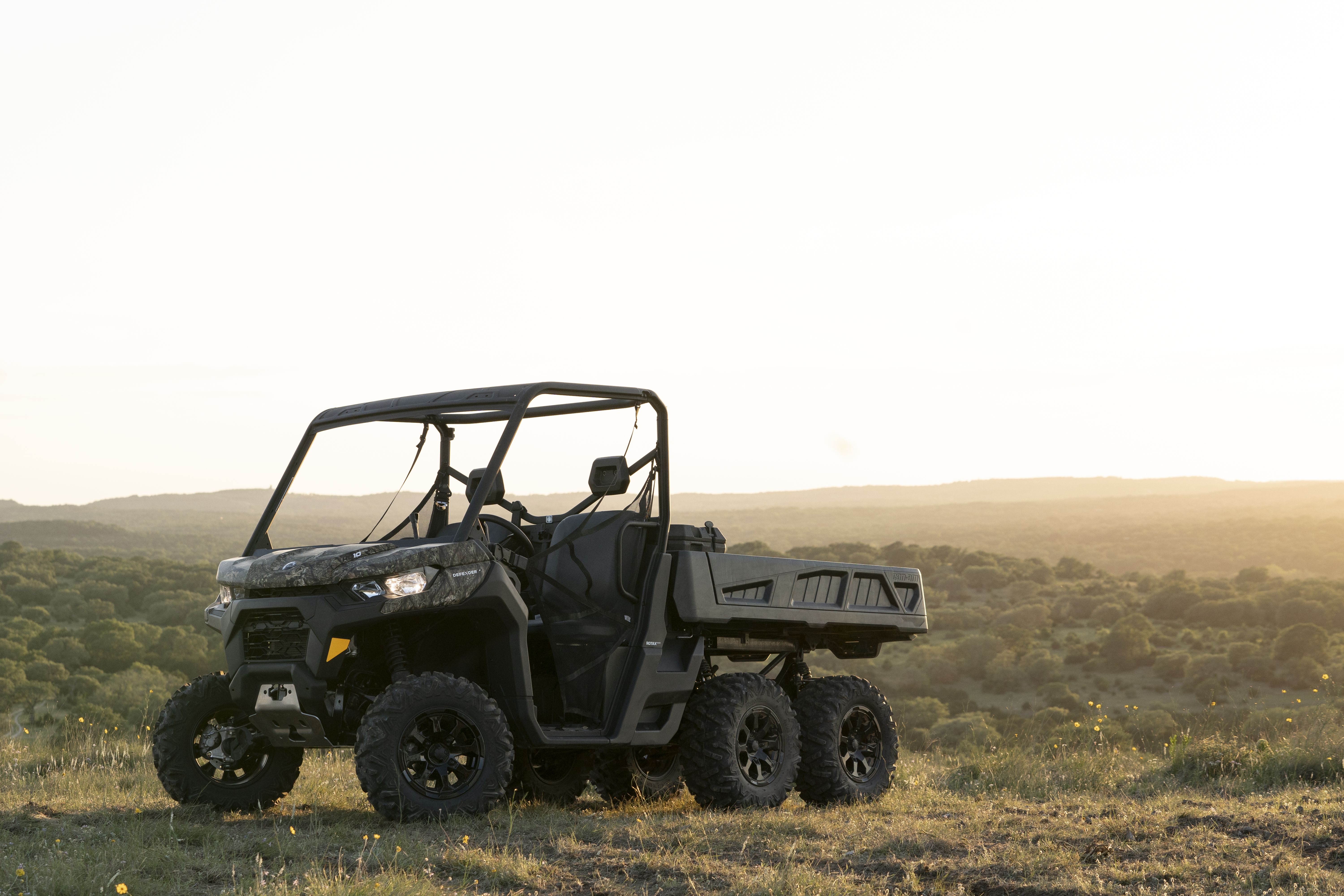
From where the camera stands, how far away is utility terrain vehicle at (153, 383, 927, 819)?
753 cm

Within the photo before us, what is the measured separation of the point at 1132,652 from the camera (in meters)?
37.8

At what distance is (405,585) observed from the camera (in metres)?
7.51

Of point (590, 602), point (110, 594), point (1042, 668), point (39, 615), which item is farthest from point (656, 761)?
point (110, 594)

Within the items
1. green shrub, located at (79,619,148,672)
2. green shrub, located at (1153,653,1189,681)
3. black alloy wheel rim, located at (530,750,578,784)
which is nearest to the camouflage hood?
black alloy wheel rim, located at (530,750,578,784)

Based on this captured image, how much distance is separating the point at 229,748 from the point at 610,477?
2932mm

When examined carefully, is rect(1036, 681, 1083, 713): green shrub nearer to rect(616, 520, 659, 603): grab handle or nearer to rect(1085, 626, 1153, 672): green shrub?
rect(1085, 626, 1153, 672): green shrub

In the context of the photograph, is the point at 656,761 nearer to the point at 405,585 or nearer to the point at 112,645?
the point at 405,585

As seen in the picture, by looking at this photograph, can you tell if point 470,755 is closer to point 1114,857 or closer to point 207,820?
point 207,820

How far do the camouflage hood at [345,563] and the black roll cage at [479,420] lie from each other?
0.47ft

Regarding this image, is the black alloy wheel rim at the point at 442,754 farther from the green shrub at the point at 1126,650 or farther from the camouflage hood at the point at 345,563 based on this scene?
the green shrub at the point at 1126,650

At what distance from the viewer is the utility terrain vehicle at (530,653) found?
7.53 metres

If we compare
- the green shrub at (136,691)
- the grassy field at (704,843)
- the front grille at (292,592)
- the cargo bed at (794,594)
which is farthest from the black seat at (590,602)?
the green shrub at (136,691)

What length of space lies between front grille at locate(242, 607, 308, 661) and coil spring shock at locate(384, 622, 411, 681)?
0.49 meters

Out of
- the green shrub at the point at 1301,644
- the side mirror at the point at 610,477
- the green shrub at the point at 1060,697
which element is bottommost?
the green shrub at the point at 1060,697
